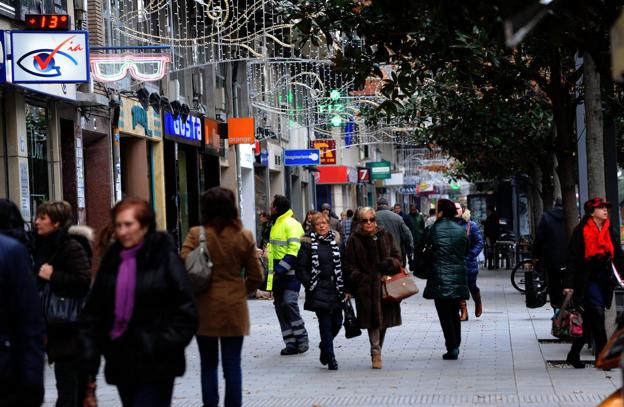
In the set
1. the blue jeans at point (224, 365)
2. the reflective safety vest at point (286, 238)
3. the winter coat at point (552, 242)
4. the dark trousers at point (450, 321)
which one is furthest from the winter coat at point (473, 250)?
the blue jeans at point (224, 365)

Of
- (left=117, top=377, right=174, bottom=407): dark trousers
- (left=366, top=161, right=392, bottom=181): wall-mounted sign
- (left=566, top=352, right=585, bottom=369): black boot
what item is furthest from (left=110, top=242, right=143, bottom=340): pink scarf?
(left=366, top=161, right=392, bottom=181): wall-mounted sign

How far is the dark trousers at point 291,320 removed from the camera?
15.7 m

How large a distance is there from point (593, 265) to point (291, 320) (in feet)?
13.1

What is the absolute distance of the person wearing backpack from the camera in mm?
9227

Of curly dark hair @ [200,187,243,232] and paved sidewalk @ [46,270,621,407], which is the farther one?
paved sidewalk @ [46,270,621,407]

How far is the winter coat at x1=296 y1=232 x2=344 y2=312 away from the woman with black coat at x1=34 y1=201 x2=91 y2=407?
4701 mm

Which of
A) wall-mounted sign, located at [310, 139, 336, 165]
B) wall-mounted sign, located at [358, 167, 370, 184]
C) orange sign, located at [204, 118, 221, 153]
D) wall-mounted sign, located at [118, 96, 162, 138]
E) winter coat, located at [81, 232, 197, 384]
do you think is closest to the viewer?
winter coat, located at [81, 232, 197, 384]

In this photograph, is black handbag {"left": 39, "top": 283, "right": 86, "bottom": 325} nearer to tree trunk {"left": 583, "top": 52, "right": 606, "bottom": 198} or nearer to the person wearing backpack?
the person wearing backpack

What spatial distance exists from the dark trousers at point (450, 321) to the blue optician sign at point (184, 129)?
14.9 metres

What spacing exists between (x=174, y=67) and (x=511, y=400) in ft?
62.3

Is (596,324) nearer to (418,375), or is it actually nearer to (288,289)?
(418,375)

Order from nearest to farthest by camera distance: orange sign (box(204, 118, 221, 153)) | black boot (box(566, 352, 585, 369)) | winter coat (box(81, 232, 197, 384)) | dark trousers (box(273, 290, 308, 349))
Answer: winter coat (box(81, 232, 197, 384)) < black boot (box(566, 352, 585, 369)) < dark trousers (box(273, 290, 308, 349)) < orange sign (box(204, 118, 221, 153))

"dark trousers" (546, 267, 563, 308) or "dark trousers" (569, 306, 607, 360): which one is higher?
"dark trousers" (546, 267, 563, 308)

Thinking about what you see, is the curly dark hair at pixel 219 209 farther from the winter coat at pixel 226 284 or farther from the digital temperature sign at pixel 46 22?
the digital temperature sign at pixel 46 22
